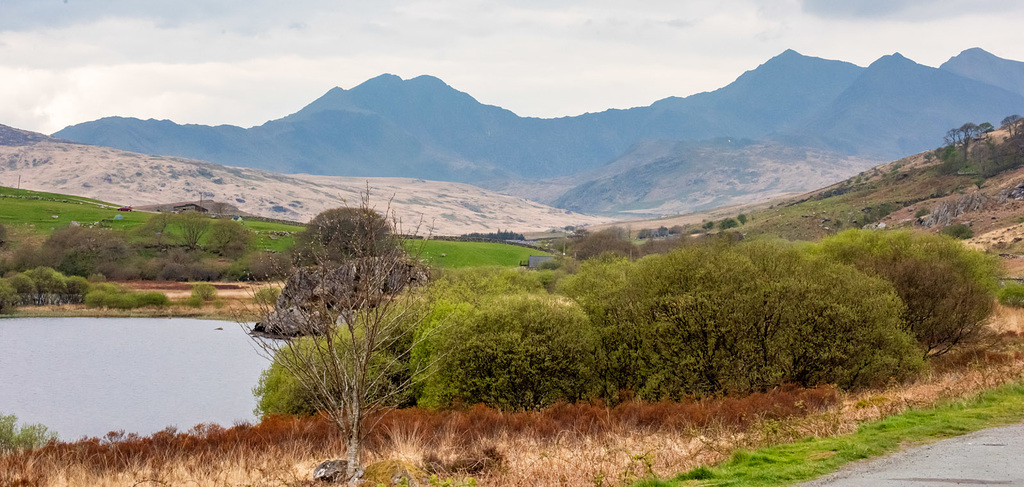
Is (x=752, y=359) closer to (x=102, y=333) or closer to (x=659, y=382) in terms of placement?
(x=659, y=382)

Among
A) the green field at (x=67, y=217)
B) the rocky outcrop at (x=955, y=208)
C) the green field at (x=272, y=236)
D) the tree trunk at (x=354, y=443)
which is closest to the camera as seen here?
the tree trunk at (x=354, y=443)

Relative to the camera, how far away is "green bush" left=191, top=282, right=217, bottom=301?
106 meters

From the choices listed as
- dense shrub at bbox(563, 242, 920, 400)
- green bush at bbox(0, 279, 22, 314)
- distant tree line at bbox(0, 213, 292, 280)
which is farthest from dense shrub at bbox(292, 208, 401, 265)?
green bush at bbox(0, 279, 22, 314)

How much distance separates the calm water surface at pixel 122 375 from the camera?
46.0m

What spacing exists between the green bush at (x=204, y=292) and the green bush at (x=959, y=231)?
107670 mm

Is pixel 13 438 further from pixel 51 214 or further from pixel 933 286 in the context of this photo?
pixel 51 214

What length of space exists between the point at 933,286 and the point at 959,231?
287 ft

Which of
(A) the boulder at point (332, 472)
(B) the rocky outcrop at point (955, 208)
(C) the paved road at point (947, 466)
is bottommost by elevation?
(A) the boulder at point (332, 472)

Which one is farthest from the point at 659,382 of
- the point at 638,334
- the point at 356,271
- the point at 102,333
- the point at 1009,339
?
the point at 102,333

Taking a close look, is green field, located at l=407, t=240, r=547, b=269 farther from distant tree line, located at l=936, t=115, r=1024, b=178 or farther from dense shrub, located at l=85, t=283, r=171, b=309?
distant tree line, located at l=936, t=115, r=1024, b=178

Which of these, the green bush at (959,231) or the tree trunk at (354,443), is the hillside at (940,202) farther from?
the tree trunk at (354,443)

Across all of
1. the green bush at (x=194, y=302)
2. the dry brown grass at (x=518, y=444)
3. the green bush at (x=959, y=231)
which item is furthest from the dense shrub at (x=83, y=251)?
the green bush at (x=959, y=231)

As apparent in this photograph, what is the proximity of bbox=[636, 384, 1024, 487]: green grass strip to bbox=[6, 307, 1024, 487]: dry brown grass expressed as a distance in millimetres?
797

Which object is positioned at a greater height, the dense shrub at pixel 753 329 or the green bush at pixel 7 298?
the dense shrub at pixel 753 329
